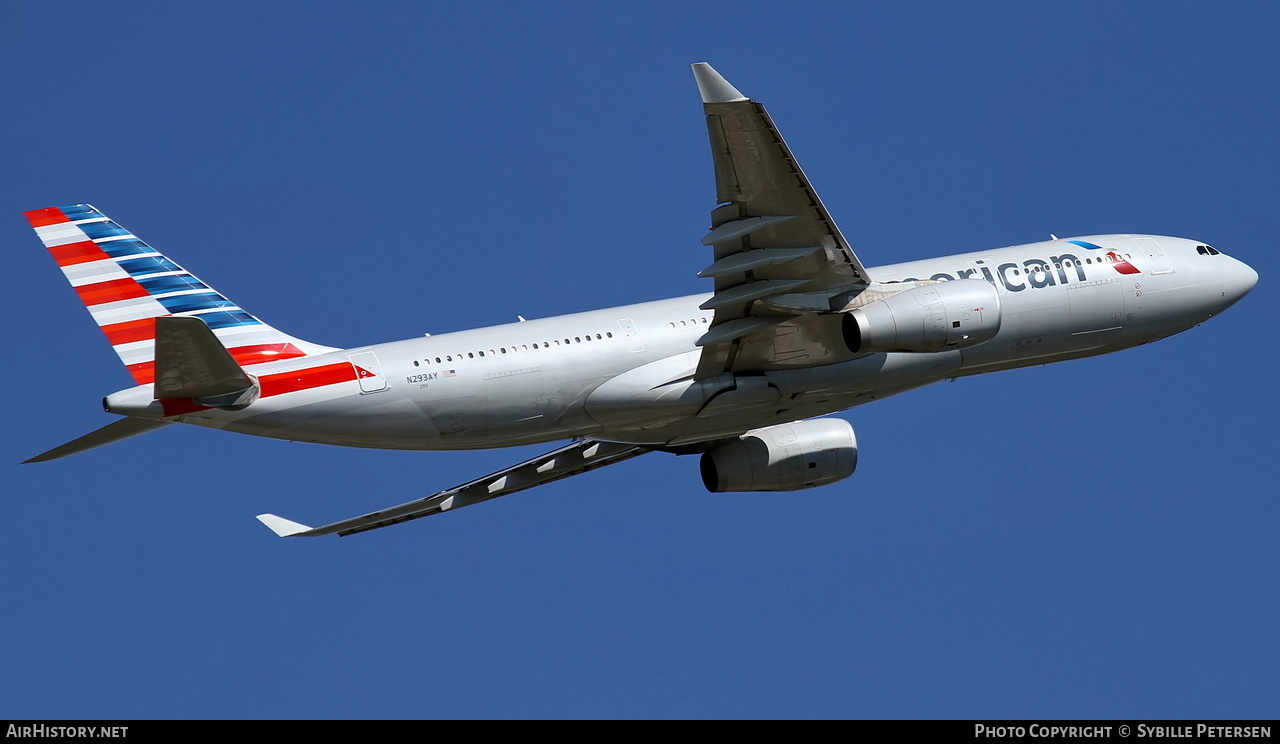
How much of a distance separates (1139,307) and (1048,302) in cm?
276

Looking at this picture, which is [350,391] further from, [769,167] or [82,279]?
[769,167]

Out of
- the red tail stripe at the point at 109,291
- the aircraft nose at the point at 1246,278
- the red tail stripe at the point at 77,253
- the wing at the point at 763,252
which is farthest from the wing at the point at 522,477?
the aircraft nose at the point at 1246,278

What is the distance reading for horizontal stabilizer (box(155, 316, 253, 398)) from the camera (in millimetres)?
25609

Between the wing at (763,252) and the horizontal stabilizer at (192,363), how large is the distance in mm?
9364

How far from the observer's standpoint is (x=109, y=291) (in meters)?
30.2

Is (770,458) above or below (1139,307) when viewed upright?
below

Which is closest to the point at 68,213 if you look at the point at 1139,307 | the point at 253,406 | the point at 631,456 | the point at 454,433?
the point at 253,406

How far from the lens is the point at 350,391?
97.6 ft

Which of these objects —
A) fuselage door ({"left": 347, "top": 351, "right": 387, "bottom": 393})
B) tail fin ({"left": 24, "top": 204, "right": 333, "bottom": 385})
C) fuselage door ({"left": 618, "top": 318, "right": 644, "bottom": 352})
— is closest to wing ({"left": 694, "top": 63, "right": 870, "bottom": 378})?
fuselage door ({"left": 618, "top": 318, "right": 644, "bottom": 352})

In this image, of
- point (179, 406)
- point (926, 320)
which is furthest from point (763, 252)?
point (179, 406)

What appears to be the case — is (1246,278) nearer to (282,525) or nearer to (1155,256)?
(1155,256)
